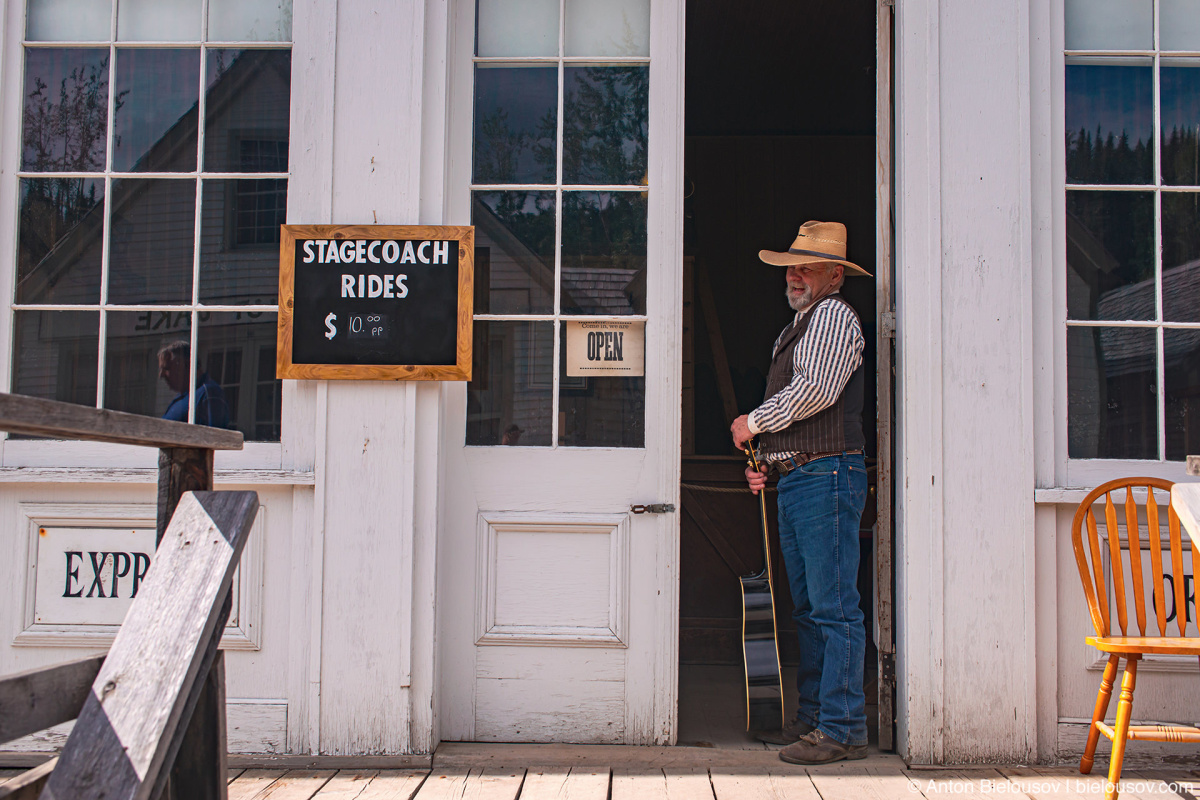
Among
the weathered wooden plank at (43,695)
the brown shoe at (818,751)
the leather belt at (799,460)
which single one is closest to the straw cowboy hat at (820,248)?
the leather belt at (799,460)

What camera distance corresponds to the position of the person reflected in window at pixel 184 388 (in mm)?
2846

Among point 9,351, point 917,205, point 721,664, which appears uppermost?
point 917,205

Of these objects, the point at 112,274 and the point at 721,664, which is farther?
the point at 721,664

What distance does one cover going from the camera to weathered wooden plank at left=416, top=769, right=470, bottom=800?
2.37m

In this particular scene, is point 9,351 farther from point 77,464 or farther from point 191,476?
point 191,476

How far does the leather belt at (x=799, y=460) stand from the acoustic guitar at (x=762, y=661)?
0.41ft

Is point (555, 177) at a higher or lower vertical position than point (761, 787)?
higher

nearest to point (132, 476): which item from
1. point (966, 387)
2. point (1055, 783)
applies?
point (966, 387)

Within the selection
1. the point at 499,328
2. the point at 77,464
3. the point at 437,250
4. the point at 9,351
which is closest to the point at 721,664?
the point at 499,328

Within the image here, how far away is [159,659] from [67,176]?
235cm

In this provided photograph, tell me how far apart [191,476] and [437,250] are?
1.33 metres

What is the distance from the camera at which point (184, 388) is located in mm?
2861

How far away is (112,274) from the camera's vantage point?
2.89 meters

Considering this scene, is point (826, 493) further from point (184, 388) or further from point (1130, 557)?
point (184, 388)
